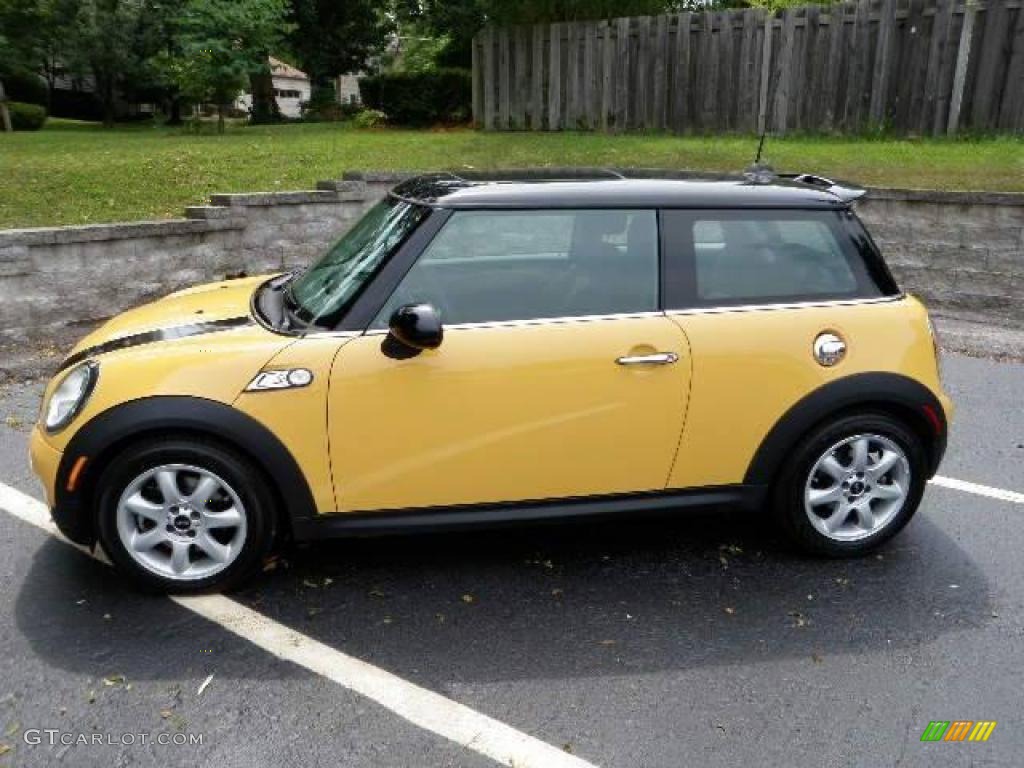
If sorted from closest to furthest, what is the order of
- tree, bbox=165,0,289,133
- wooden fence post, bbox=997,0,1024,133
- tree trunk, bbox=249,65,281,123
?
wooden fence post, bbox=997,0,1024,133 < tree, bbox=165,0,289,133 < tree trunk, bbox=249,65,281,123

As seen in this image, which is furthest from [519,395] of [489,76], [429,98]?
[429,98]

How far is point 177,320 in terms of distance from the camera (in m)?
3.58

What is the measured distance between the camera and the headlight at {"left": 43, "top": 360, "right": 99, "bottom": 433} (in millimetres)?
3158

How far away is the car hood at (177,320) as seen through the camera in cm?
341

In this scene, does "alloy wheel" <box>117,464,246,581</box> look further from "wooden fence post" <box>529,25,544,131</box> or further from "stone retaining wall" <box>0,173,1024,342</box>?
"wooden fence post" <box>529,25,544,131</box>

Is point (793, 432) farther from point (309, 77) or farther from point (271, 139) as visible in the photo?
point (309, 77)

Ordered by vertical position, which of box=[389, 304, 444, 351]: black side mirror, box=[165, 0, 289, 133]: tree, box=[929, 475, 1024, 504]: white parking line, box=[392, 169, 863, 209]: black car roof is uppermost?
box=[165, 0, 289, 133]: tree

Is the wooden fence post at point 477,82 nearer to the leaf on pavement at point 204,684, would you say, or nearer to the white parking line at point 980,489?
the white parking line at point 980,489

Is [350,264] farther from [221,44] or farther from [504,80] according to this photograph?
[221,44]

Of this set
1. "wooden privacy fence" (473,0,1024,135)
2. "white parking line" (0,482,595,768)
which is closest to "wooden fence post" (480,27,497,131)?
"wooden privacy fence" (473,0,1024,135)

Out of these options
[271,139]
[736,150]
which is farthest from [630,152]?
[271,139]

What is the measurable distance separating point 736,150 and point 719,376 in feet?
25.8

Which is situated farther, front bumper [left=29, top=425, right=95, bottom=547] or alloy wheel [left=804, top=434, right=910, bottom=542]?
alloy wheel [left=804, top=434, right=910, bottom=542]

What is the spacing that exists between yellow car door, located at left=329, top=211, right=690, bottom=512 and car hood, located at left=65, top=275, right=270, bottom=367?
2.27ft
